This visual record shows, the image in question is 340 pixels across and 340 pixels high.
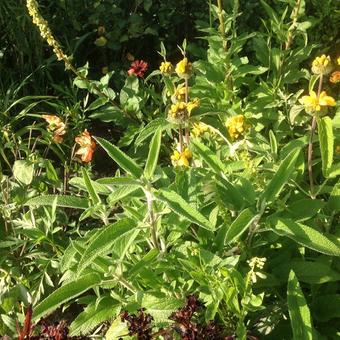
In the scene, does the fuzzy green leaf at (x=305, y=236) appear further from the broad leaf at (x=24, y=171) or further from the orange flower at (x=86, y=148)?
the broad leaf at (x=24, y=171)

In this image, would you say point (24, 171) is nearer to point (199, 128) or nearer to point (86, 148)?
point (86, 148)

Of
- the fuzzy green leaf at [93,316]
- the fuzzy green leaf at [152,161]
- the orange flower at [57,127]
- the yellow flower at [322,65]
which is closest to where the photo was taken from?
the fuzzy green leaf at [152,161]

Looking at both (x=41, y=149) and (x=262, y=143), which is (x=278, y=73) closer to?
(x=262, y=143)

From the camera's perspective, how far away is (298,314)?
1.60m

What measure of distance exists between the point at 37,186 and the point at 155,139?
0.88 metres

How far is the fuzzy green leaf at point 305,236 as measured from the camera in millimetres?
1589

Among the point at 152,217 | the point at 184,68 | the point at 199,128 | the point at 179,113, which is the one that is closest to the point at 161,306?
the point at 152,217

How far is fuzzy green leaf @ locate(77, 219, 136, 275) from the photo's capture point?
58.8 inches

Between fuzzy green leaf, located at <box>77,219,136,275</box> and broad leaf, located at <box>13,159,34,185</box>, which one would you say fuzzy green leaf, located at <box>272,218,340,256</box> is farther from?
broad leaf, located at <box>13,159,34,185</box>

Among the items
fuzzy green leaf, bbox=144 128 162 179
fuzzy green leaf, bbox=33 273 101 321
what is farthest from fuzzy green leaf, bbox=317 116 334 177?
fuzzy green leaf, bbox=33 273 101 321

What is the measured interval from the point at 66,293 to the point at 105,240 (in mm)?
232

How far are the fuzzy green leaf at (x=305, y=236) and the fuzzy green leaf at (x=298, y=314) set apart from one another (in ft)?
0.30

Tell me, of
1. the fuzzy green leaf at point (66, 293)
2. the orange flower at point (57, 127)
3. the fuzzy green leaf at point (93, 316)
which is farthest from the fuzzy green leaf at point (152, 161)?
the orange flower at point (57, 127)

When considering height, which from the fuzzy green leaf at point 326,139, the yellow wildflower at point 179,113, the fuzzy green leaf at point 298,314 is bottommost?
the fuzzy green leaf at point 298,314
